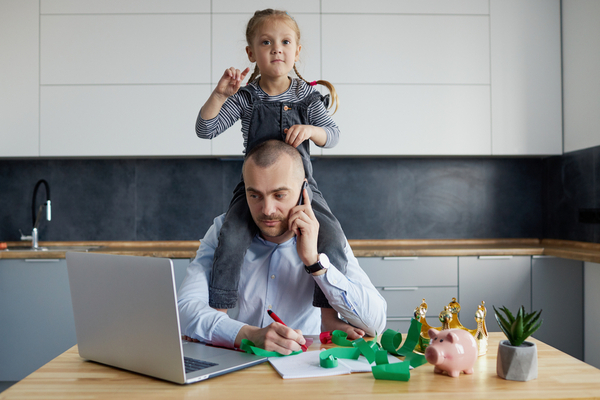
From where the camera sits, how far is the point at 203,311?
1256 mm

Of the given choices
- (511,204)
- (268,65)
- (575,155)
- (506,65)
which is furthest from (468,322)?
(268,65)

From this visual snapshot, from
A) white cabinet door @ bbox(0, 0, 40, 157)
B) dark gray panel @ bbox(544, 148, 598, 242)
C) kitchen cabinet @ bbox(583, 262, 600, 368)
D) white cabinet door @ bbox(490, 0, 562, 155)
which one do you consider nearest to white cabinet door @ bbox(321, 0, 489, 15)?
white cabinet door @ bbox(490, 0, 562, 155)

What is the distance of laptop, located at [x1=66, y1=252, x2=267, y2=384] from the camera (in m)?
0.81

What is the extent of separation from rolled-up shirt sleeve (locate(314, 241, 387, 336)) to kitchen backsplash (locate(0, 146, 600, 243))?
6.58 feet

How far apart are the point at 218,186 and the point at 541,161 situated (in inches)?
89.4

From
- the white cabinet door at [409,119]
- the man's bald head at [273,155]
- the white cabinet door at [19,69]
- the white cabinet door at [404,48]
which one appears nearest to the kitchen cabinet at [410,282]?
the white cabinet door at [409,119]

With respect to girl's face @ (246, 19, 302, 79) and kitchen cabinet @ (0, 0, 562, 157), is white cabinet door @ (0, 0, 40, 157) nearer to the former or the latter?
kitchen cabinet @ (0, 0, 562, 157)

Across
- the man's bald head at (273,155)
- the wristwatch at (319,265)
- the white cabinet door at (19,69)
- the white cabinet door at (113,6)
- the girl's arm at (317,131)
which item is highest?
the white cabinet door at (113,6)

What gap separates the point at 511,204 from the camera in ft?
11.2

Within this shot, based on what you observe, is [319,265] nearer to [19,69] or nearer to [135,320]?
[135,320]

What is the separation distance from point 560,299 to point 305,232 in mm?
2212

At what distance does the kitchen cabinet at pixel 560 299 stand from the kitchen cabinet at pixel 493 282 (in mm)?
68

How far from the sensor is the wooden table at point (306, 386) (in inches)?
31.4

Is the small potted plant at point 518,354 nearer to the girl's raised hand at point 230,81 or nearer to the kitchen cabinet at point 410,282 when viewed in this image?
the girl's raised hand at point 230,81
